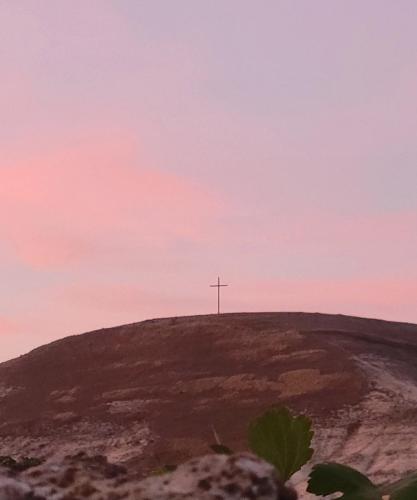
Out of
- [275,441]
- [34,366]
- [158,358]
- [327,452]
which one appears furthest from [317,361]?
[275,441]

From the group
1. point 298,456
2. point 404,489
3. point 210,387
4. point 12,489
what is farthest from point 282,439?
point 210,387

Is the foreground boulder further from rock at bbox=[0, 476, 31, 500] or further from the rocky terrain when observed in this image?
the rocky terrain

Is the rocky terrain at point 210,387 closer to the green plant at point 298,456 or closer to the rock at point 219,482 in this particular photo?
the green plant at point 298,456

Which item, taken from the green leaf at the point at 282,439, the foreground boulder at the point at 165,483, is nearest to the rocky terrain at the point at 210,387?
the green leaf at the point at 282,439

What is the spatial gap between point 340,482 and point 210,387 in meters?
30.1

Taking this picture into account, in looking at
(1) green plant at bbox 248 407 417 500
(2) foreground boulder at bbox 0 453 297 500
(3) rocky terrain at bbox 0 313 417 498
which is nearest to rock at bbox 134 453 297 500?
(2) foreground boulder at bbox 0 453 297 500

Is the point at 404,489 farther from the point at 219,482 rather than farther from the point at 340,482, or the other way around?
the point at 219,482

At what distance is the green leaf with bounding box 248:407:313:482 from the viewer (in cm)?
115

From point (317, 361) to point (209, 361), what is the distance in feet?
18.4

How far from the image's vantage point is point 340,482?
1127mm

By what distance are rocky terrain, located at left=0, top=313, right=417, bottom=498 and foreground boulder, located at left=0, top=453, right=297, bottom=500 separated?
50.2 feet

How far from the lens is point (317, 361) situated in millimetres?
31828

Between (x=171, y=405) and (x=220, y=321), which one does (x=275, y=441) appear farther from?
(x=220, y=321)

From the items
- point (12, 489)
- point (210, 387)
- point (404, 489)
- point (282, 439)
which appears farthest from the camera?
point (210, 387)
